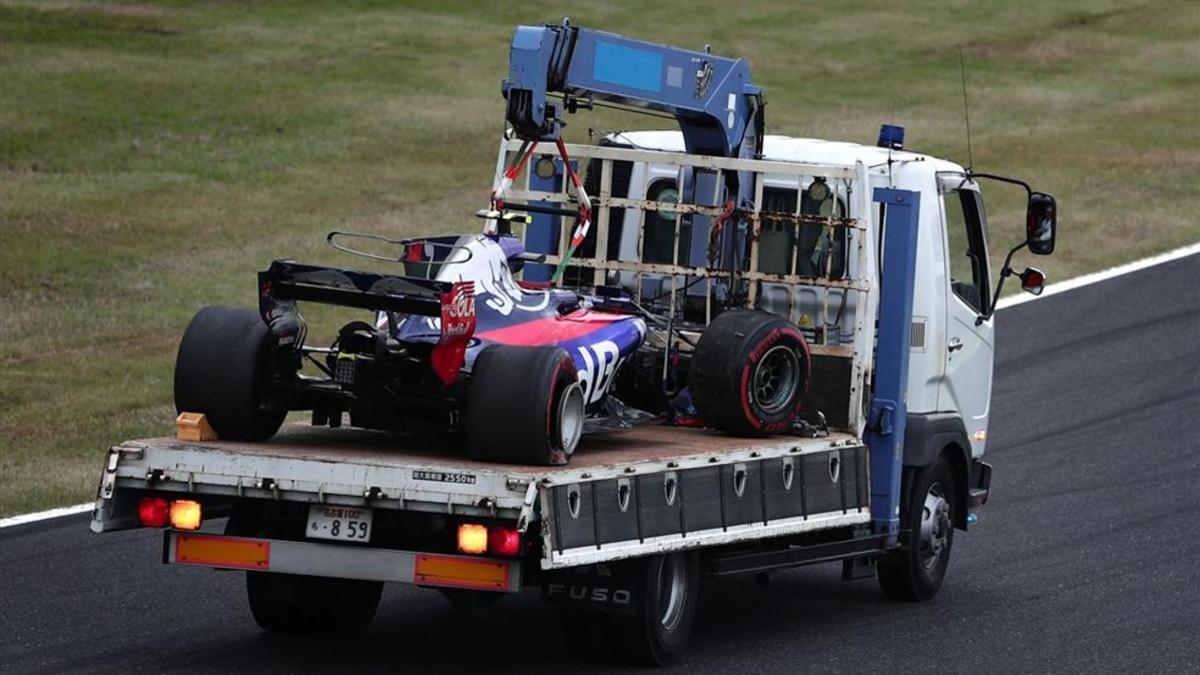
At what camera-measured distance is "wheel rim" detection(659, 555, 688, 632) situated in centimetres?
1042

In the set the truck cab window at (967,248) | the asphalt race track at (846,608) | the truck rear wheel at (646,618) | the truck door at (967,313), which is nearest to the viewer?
the truck rear wheel at (646,618)

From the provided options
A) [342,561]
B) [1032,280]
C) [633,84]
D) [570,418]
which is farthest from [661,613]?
[1032,280]

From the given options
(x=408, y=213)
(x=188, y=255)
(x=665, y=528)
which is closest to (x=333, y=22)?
(x=408, y=213)

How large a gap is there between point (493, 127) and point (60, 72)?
7112mm

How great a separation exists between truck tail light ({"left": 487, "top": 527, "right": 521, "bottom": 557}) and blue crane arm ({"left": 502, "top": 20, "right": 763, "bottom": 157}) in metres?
2.54

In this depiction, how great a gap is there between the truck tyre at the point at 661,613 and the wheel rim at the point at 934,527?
8.21 feet

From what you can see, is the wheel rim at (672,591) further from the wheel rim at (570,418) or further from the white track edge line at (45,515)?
the white track edge line at (45,515)

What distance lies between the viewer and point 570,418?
32.4 feet

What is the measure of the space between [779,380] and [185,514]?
320 centimetres

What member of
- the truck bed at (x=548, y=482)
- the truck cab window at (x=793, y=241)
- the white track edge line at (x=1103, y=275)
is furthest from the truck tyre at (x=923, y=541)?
Result: the white track edge line at (x=1103, y=275)

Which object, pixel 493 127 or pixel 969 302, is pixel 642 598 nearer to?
pixel 969 302

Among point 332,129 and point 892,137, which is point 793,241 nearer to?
point 892,137

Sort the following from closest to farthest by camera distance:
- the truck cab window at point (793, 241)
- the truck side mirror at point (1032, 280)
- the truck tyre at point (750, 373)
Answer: the truck tyre at point (750, 373), the truck cab window at point (793, 241), the truck side mirror at point (1032, 280)

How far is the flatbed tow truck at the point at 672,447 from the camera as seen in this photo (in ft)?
31.3
